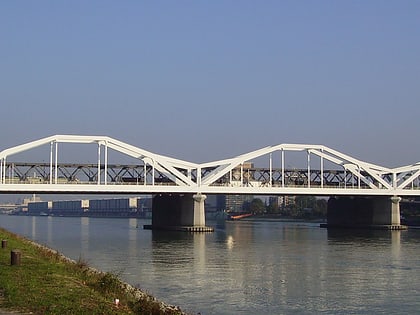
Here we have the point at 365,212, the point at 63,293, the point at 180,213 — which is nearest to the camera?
the point at 63,293

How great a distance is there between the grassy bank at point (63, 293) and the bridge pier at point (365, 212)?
77805 millimetres

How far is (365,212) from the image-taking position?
10081 cm

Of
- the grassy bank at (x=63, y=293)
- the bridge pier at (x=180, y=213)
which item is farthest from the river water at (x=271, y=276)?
the bridge pier at (x=180, y=213)

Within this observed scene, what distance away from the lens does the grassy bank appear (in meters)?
15.0

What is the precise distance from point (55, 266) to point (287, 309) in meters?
8.45

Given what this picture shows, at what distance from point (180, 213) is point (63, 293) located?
223 ft

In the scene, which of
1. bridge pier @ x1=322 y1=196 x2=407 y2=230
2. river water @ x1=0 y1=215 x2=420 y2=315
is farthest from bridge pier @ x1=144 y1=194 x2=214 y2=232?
bridge pier @ x1=322 y1=196 x2=407 y2=230

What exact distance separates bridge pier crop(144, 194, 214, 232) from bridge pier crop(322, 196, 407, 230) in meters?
27.2

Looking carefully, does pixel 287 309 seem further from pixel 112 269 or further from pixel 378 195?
pixel 378 195

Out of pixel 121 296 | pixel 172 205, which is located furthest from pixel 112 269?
pixel 172 205

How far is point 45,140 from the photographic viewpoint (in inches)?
2948

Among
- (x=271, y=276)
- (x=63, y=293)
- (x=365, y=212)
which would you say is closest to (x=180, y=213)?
(x=365, y=212)

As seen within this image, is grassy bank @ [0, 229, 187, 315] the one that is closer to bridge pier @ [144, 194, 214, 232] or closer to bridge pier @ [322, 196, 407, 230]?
bridge pier @ [144, 194, 214, 232]

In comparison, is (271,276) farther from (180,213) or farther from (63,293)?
(180,213)
